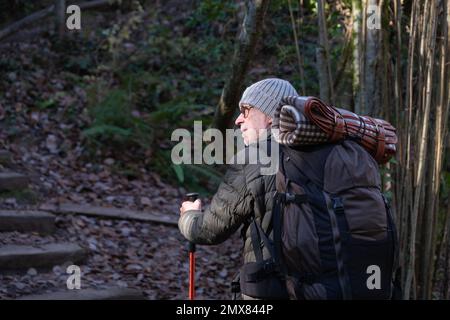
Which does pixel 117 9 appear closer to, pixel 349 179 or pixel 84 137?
pixel 84 137

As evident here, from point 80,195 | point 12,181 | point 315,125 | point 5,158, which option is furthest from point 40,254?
point 315,125

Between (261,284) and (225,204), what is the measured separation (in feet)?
1.27

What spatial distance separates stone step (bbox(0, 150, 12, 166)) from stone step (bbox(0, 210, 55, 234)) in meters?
1.12

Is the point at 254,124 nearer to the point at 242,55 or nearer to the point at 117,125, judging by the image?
the point at 242,55

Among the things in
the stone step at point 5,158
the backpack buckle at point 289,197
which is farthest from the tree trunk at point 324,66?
the stone step at point 5,158

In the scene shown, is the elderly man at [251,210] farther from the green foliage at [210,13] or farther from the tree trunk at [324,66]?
the green foliage at [210,13]

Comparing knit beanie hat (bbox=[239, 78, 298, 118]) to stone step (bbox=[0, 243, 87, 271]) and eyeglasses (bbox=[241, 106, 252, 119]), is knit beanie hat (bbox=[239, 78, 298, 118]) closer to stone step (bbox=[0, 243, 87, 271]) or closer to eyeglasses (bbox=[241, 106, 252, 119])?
eyeglasses (bbox=[241, 106, 252, 119])

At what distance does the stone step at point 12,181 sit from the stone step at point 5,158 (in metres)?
0.44

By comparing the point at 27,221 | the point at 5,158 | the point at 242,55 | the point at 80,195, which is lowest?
the point at 27,221

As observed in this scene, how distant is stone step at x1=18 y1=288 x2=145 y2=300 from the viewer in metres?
5.29

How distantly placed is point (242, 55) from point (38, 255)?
9.45 ft

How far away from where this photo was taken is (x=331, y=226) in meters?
3.00

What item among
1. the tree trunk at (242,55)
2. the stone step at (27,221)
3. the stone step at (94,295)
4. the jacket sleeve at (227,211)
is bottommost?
the stone step at (94,295)

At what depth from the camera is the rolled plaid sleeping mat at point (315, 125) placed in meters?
3.09
